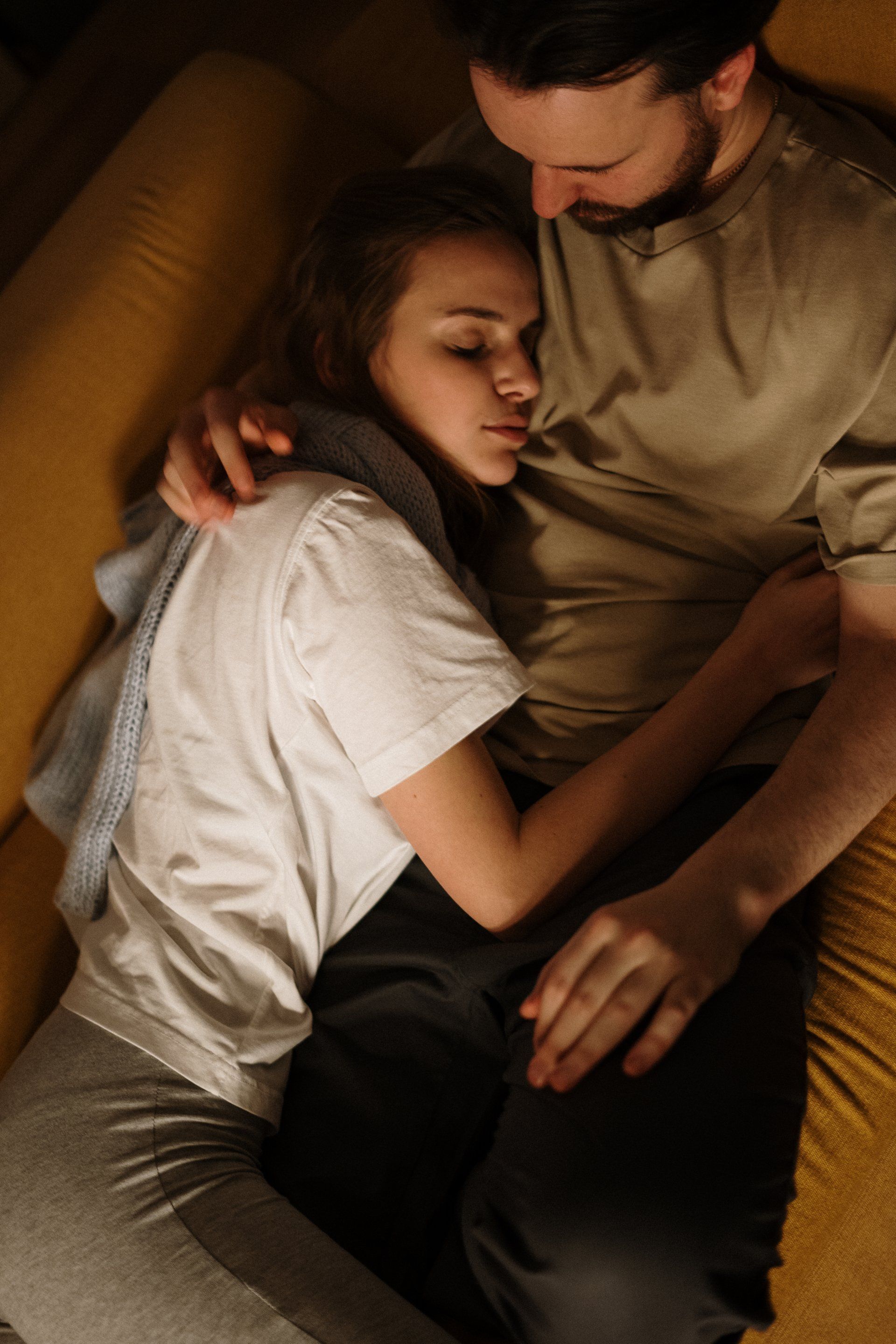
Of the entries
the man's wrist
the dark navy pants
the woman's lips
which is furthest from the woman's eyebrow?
the man's wrist

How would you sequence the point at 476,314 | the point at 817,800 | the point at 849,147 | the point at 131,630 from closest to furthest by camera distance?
the point at 817,800
the point at 849,147
the point at 476,314
the point at 131,630

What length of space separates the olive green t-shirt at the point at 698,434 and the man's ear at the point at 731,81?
0.25 feet

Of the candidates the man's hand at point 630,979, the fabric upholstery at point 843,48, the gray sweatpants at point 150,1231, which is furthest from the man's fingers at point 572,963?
the fabric upholstery at point 843,48

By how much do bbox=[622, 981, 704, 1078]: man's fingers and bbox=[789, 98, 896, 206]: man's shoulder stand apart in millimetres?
829

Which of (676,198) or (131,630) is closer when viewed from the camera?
(676,198)

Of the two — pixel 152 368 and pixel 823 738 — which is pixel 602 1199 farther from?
pixel 152 368

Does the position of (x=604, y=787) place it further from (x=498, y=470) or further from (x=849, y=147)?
(x=849, y=147)

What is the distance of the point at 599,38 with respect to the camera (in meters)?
0.80

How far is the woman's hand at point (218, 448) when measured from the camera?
0.97 metres

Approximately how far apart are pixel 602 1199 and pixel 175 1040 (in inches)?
18.0

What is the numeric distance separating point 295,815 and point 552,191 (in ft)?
2.38

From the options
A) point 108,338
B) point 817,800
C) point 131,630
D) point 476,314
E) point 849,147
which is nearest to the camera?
point 817,800

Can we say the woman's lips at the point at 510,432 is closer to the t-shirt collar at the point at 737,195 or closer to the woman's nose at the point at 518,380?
the woman's nose at the point at 518,380

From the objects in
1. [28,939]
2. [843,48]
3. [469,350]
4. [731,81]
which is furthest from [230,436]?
[843,48]
